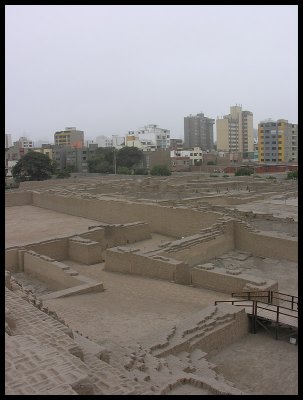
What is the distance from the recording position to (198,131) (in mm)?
131000

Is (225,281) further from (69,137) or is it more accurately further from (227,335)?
(69,137)

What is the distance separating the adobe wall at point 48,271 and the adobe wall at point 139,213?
263 inches

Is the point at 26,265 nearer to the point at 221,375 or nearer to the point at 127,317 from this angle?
the point at 127,317

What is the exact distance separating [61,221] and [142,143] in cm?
7172

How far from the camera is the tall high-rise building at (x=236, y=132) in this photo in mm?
113562

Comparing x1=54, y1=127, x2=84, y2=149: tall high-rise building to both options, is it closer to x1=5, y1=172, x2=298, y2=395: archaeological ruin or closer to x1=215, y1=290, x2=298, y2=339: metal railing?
x1=5, y1=172, x2=298, y2=395: archaeological ruin

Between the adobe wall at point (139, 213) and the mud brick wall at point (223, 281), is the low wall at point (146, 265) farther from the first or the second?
the adobe wall at point (139, 213)

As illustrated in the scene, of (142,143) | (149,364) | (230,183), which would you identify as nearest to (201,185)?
(230,183)

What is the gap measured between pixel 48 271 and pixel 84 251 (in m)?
2.28

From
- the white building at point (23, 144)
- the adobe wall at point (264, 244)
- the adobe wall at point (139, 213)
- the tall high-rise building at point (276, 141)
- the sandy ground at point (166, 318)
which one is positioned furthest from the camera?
the white building at point (23, 144)

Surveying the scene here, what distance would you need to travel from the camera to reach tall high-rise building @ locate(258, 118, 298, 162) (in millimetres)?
78375

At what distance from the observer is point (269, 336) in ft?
31.4

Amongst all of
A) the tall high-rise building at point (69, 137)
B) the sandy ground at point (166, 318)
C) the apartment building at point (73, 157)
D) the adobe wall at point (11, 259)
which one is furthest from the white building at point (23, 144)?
the sandy ground at point (166, 318)

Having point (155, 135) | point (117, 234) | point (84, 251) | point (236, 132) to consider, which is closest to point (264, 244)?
point (117, 234)
